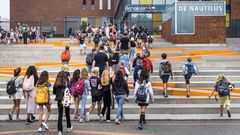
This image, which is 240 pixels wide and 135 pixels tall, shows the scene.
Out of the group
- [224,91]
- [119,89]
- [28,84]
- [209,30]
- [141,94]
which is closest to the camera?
[141,94]

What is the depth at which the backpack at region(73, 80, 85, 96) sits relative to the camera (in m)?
14.4

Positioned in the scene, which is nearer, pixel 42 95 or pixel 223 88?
pixel 42 95

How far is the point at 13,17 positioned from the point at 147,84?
248ft

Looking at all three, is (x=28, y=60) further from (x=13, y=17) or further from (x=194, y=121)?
(x=13, y=17)

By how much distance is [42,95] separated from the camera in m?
13.0

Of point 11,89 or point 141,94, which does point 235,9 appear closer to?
point 141,94

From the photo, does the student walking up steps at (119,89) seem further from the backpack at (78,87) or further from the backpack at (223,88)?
the backpack at (223,88)

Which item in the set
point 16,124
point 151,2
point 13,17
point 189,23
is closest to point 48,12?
point 13,17

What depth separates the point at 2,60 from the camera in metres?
27.4

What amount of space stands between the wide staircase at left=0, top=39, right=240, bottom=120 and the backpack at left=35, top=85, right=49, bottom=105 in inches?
99.5

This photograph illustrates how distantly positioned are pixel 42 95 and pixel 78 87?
1739mm

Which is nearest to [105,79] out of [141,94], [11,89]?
[141,94]

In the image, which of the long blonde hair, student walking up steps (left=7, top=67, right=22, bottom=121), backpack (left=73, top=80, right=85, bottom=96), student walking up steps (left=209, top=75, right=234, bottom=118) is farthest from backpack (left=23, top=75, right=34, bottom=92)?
student walking up steps (left=209, top=75, right=234, bottom=118)

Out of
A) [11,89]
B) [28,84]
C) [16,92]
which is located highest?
[28,84]
